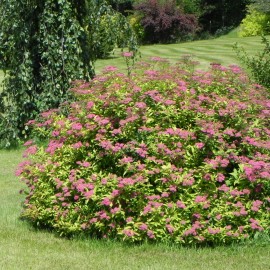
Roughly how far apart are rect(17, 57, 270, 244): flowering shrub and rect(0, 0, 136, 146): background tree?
334 cm

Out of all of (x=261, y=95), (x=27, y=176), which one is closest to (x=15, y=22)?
(x=27, y=176)

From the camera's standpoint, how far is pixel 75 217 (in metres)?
4.98

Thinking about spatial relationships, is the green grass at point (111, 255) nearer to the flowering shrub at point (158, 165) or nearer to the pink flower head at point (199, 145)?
the flowering shrub at point (158, 165)

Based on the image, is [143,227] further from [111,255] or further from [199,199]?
[199,199]

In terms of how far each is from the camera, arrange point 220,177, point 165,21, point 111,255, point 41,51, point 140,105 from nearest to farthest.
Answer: point 111,255, point 220,177, point 140,105, point 41,51, point 165,21

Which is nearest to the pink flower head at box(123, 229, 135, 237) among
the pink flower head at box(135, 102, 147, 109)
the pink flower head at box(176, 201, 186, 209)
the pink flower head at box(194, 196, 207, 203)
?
the pink flower head at box(176, 201, 186, 209)

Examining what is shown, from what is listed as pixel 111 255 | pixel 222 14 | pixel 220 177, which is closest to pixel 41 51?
pixel 220 177

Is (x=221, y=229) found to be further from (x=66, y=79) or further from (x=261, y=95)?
(x=66, y=79)

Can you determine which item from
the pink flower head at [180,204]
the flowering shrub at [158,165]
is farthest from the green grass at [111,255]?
the pink flower head at [180,204]

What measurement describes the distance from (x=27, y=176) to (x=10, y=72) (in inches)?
157

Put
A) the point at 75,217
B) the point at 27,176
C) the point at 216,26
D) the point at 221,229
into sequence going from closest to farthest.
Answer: the point at 221,229, the point at 75,217, the point at 27,176, the point at 216,26

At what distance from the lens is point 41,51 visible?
884 cm

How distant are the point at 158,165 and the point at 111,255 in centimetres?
86

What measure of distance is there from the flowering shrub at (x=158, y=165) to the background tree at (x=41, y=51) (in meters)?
3.34
